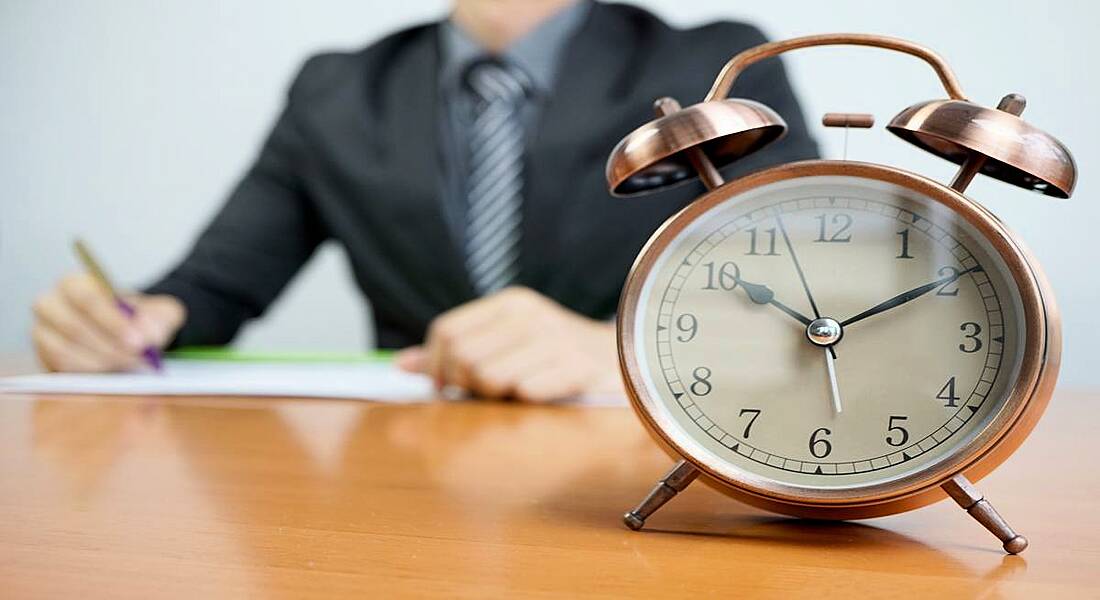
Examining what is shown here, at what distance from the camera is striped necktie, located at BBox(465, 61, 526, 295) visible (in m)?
2.16

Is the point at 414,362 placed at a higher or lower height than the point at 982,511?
lower

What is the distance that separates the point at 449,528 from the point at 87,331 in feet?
3.85

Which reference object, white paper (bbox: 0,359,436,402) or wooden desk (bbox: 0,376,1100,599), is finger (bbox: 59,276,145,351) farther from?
wooden desk (bbox: 0,376,1100,599)

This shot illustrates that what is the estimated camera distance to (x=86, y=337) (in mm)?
1583

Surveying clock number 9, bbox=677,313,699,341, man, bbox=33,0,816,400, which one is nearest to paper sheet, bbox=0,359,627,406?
man, bbox=33,0,816,400

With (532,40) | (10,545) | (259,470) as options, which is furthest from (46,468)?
(532,40)

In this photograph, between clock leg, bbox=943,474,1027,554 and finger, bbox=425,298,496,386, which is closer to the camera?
clock leg, bbox=943,474,1027,554

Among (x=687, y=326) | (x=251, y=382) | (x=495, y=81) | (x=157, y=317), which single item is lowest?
→ (x=157, y=317)

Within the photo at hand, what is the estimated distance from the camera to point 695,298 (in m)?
0.60

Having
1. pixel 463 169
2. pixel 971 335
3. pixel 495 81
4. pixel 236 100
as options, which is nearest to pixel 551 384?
pixel 971 335

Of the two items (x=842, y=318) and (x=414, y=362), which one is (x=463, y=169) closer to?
(x=414, y=362)

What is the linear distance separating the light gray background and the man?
13.5 inches

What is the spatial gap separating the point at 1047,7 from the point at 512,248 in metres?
1.31

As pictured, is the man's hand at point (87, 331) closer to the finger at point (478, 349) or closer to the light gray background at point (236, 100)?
the finger at point (478, 349)
